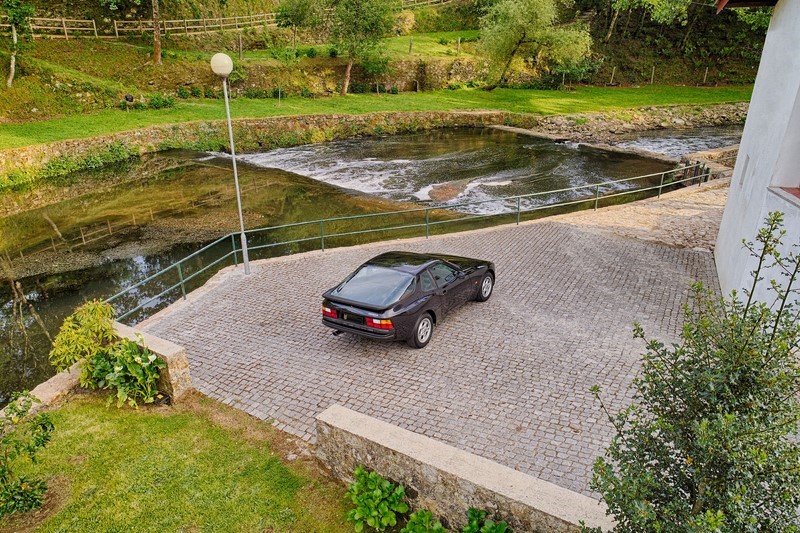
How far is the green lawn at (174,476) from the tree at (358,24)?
132ft

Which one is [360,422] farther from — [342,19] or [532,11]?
[532,11]

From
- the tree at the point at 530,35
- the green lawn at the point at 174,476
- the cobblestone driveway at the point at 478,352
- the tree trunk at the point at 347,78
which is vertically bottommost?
the cobblestone driveway at the point at 478,352

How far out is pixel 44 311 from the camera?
1338 centimetres

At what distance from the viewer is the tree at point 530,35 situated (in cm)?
4397

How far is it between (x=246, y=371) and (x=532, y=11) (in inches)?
1736

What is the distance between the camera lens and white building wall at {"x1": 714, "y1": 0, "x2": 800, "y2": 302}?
9359 mm

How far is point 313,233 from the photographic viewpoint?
19797 millimetres

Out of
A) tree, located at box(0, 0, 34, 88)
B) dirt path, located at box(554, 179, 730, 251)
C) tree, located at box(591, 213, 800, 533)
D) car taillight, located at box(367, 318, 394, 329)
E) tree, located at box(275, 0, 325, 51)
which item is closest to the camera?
tree, located at box(591, 213, 800, 533)

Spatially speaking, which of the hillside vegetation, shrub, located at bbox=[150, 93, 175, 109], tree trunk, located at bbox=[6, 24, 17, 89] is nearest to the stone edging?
the hillside vegetation

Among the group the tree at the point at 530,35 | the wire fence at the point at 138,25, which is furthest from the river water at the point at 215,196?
the wire fence at the point at 138,25

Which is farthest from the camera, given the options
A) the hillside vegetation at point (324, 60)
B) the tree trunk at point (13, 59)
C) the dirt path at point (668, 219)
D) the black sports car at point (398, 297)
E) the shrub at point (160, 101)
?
the shrub at point (160, 101)

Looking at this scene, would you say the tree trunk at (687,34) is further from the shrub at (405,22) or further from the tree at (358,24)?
the tree at (358,24)

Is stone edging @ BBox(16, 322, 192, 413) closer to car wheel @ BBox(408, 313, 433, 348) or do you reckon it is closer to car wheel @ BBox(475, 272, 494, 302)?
car wheel @ BBox(408, 313, 433, 348)

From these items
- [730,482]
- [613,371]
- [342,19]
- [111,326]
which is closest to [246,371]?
[111,326]
